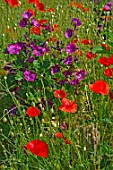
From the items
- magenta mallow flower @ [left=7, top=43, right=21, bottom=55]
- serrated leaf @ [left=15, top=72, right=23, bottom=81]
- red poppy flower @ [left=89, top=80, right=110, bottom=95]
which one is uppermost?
magenta mallow flower @ [left=7, top=43, right=21, bottom=55]

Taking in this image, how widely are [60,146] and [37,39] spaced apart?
94cm

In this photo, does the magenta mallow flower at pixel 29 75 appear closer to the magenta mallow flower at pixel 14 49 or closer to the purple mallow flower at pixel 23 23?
the magenta mallow flower at pixel 14 49

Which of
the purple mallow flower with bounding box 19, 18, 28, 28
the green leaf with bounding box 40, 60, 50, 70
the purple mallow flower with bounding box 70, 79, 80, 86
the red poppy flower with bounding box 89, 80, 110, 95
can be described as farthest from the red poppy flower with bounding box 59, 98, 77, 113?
the purple mallow flower with bounding box 19, 18, 28, 28

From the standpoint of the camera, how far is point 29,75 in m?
2.61

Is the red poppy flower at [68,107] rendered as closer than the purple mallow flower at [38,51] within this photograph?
Yes

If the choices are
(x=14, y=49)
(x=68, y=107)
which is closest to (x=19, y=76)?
(x=14, y=49)

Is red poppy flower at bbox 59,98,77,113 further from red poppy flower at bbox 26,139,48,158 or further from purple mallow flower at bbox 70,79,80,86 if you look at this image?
purple mallow flower at bbox 70,79,80,86

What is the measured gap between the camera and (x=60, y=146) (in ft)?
7.20

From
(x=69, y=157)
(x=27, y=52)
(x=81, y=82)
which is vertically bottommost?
(x=69, y=157)

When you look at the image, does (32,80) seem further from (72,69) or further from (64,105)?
(64,105)

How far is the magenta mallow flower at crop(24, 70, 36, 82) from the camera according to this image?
8.48 ft

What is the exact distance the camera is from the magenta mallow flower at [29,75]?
2586 millimetres

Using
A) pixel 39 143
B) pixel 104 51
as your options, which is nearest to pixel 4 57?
pixel 104 51

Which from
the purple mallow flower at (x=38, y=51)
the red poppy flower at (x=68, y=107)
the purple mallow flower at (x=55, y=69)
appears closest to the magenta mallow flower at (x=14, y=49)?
the purple mallow flower at (x=38, y=51)
